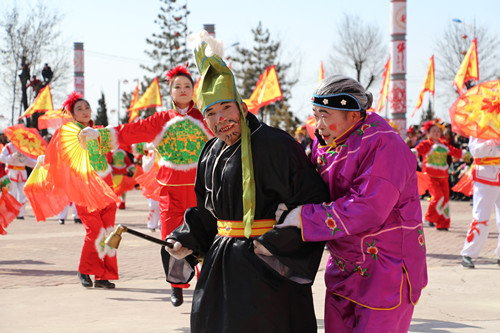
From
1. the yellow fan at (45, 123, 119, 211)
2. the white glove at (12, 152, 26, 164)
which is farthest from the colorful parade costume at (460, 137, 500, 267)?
the white glove at (12, 152, 26, 164)

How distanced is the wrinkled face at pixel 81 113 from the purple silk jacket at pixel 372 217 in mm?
4757

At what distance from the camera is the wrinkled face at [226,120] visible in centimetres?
336

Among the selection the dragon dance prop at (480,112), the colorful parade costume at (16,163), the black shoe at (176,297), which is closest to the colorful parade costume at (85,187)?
the black shoe at (176,297)

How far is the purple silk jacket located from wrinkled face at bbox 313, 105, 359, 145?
0.04 meters

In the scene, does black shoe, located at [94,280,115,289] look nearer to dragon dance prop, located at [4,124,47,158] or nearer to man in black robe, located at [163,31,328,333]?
man in black robe, located at [163,31,328,333]

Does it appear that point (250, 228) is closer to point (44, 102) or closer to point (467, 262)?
point (467, 262)

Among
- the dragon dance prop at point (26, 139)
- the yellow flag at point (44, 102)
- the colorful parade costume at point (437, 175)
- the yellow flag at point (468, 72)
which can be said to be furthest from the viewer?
the yellow flag at point (44, 102)

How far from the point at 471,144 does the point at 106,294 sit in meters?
4.51

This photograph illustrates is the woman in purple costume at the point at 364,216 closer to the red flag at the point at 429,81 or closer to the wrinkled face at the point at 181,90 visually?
the wrinkled face at the point at 181,90

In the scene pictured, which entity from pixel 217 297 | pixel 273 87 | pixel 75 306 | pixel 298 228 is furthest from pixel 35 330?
pixel 273 87

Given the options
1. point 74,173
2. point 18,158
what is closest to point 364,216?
point 74,173

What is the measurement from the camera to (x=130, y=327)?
5.54 metres

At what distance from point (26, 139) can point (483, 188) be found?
27.4 feet

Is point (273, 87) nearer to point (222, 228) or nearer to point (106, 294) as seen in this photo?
point (106, 294)
